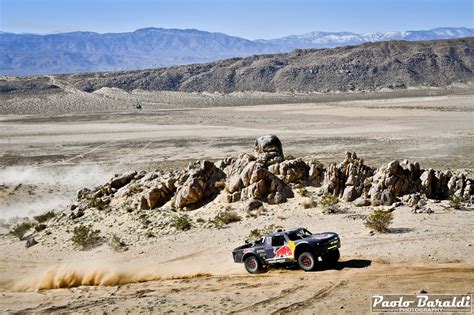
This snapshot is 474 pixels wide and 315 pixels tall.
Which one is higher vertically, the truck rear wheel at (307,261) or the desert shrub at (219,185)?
the desert shrub at (219,185)

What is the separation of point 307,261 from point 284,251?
22.8 inches

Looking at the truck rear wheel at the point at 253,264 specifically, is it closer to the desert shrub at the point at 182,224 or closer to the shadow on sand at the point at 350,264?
the shadow on sand at the point at 350,264

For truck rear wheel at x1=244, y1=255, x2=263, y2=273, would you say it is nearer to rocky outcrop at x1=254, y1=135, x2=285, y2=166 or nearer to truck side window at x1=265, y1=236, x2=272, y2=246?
truck side window at x1=265, y1=236, x2=272, y2=246

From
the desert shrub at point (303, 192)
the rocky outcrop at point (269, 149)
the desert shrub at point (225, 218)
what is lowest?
the desert shrub at point (225, 218)

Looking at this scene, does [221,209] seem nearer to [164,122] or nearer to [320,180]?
[320,180]

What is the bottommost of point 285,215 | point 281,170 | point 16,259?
point 16,259

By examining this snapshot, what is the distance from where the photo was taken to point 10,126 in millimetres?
58812

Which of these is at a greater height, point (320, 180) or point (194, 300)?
point (320, 180)

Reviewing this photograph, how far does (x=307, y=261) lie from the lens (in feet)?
39.7

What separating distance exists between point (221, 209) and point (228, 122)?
133 ft

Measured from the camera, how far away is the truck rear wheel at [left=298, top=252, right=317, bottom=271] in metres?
12.0

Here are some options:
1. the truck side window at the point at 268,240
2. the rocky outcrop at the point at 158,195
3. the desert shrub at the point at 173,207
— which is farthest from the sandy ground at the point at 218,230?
the rocky outcrop at the point at 158,195

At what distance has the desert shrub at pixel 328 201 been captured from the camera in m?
17.1

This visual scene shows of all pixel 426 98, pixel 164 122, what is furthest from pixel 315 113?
pixel 426 98
